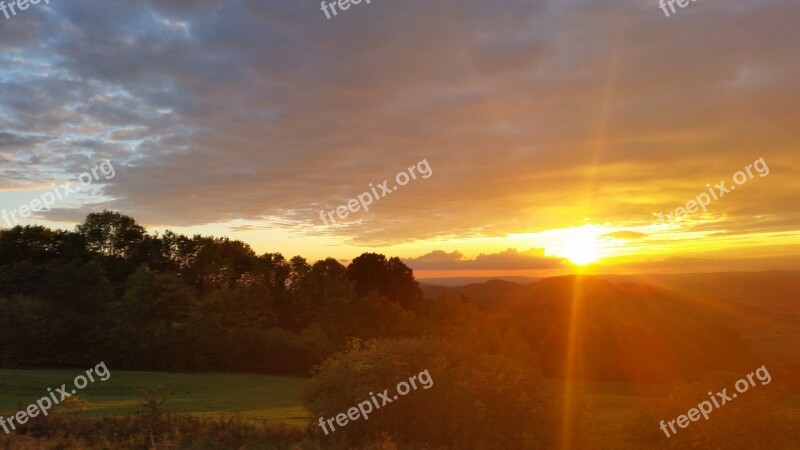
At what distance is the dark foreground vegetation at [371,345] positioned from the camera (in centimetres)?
1516

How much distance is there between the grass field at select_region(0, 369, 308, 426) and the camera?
861 inches

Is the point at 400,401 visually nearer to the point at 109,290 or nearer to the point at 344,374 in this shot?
the point at 344,374

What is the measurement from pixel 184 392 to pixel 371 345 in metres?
17.5

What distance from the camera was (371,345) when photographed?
16688 millimetres

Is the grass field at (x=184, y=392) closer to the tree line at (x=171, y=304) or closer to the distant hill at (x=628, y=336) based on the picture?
the tree line at (x=171, y=304)

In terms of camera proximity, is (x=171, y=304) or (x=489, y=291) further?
(x=489, y=291)

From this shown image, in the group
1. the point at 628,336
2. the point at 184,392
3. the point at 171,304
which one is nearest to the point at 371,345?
the point at 184,392

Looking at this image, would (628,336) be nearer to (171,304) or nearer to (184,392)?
(171,304)

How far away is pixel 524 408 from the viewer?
50.6 feet

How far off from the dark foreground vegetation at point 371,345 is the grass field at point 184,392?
308 cm

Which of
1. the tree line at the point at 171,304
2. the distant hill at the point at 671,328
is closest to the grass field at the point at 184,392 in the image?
the tree line at the point at 171,304

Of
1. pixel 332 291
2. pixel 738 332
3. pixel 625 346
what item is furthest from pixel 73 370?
pixel 738 332

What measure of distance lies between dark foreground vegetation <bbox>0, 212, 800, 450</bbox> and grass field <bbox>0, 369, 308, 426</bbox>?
3079mm

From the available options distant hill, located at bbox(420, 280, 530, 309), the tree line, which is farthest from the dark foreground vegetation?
distant hill, located at bbox(420, 280, 530, 309)
